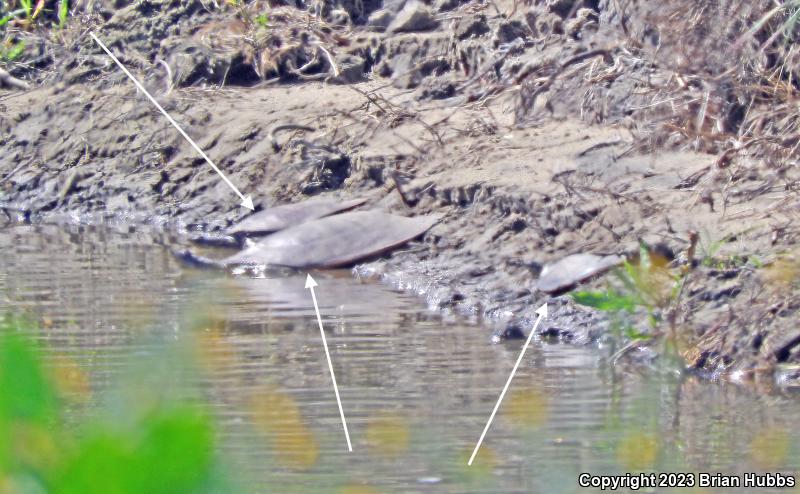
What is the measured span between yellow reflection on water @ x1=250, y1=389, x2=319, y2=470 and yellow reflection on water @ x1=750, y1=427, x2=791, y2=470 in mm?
1249

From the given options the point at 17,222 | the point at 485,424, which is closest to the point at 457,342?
the point at 485,424

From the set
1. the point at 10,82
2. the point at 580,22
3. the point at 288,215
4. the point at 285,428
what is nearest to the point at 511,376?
the point at 285,428

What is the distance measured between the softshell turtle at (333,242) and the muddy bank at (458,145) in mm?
132

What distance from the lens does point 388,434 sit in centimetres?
443

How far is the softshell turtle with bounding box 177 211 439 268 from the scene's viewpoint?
757 cm

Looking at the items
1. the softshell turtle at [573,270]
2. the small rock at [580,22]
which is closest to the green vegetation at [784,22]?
the softshell turtle at [573,270]

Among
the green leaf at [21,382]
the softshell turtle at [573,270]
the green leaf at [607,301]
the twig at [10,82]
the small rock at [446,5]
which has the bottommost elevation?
the softshell turtle at [573,270]

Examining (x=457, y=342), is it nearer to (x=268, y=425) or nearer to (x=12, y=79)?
(x=268, y=425)

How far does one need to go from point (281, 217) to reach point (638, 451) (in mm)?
4439

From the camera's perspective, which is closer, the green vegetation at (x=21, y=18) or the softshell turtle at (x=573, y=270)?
the softshell turtle at (x=573, y=270)

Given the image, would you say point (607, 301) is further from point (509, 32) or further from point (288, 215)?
point (509, 32)

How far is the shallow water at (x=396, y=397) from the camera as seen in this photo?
13.1ft

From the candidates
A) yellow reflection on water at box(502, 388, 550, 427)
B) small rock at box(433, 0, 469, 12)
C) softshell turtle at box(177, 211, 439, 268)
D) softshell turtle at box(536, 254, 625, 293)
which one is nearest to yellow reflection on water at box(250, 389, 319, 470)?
yellow reflection on water at box(502, 388, 550, 427)

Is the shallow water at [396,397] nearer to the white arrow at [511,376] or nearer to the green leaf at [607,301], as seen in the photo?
the white arrow at [511,376]
